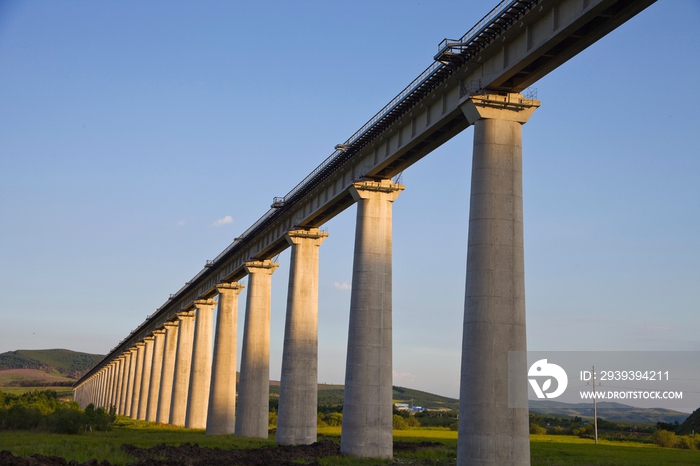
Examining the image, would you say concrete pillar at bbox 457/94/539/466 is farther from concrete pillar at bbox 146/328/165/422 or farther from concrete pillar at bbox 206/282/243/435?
concrete pillar at bbox 146/328/165/422

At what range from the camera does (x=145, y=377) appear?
126750mm

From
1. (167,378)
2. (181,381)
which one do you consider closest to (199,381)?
(181,381)

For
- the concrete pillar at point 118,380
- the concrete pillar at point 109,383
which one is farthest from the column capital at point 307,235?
the concrete pillar at point 109,383

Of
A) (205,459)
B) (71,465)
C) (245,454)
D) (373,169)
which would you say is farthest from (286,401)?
(71,465)

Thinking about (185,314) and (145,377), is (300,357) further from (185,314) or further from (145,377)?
(145,377)

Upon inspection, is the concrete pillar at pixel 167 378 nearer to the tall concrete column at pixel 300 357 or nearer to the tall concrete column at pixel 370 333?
the tall concrete column at pixel 300 357

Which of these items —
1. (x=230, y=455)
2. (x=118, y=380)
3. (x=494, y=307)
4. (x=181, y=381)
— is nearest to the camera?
(x=494, y=307)

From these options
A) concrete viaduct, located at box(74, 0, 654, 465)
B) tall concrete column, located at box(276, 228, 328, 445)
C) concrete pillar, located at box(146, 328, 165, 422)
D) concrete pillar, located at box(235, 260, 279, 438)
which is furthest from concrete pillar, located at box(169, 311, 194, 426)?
tall concrete column, located at box(276, 228, 328, 445)

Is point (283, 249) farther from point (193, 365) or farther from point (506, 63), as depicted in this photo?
point (506, 63)

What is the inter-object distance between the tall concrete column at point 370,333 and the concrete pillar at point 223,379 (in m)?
32.3

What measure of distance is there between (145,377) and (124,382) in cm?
3363

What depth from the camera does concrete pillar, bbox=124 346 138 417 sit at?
5554 inches

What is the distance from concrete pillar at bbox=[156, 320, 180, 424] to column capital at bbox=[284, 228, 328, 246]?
53.7 metres

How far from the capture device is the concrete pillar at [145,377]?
12378 centimetres
